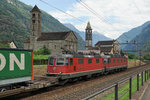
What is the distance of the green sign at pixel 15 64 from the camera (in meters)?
9.91

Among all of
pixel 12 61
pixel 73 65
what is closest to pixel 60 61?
pixel 73 65

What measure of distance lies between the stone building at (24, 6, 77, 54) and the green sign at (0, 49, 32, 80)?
65.7 m

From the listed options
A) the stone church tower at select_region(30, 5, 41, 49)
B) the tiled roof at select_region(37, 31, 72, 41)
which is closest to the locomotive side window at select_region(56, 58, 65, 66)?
the tiled roof at select_region(37, 31, 72, 41)

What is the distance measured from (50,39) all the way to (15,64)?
2876 inches

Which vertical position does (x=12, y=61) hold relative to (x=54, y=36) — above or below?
below

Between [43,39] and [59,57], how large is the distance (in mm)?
68352

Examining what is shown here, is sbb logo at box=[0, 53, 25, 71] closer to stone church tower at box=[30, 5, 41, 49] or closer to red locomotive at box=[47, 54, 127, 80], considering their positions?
red locomotive at box=[47, 54, 127, 80]

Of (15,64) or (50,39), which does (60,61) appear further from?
(50,39)

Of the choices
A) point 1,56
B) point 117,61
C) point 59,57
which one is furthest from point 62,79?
point 117,61

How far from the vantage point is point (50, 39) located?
3273 inches

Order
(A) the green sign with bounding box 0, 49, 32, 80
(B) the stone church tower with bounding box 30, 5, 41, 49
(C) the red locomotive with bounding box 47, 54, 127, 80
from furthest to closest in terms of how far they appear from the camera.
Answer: (B) the stone church tower with bounding box 30, 5, 41, 49
(C) the red locomotive with bounding box 47, 54, 127, 80
(A) the green sign with bounding box 0, 49, 32, 80

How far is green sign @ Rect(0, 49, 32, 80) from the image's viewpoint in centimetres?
991

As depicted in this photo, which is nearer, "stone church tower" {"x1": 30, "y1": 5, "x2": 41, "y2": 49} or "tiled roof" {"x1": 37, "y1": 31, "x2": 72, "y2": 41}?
"tiled roof" {"x1": 37, "y1": 31, "x2": 72, "y2": 41}

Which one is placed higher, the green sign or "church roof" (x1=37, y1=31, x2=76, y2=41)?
"church roof" (x1=37, y1=31, x2=76, y2=41)
